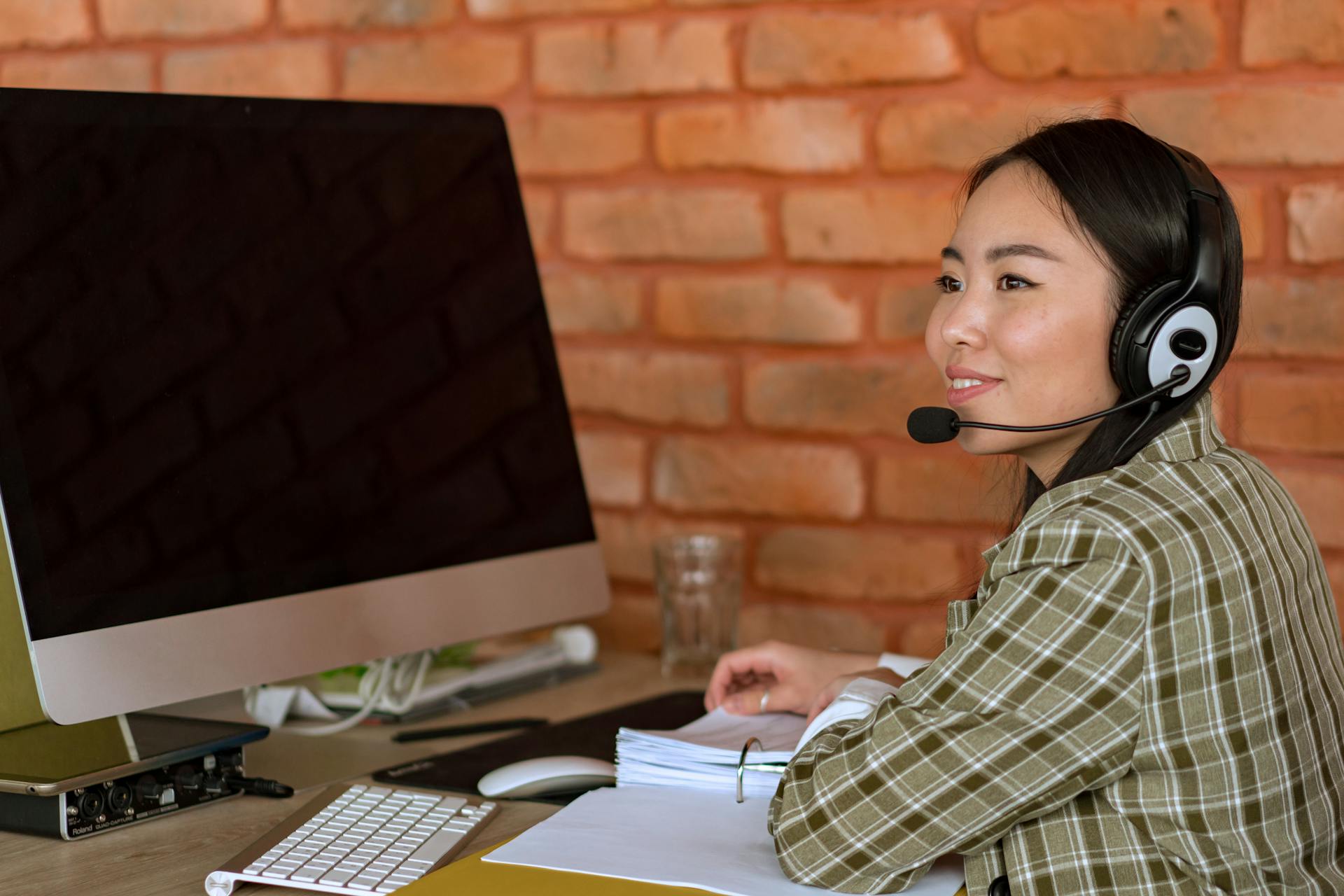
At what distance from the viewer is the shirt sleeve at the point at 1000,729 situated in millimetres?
826

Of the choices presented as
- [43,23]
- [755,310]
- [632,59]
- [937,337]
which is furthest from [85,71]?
[937,337]

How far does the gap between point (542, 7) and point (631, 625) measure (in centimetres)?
79

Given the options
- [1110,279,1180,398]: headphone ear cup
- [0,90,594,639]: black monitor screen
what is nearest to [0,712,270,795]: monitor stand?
[0,90,594,639]: black monitor screen

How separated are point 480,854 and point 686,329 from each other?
889 mm

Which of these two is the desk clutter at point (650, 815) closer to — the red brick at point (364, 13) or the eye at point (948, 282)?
the eye at point (948, 282)

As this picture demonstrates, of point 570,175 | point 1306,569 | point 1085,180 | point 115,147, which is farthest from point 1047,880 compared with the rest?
point 570,175

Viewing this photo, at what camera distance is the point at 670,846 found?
0.94 m

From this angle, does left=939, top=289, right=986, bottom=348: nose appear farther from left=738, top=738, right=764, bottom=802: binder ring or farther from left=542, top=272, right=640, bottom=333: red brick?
left=542, top=272, right=640, bottom=333: red brick

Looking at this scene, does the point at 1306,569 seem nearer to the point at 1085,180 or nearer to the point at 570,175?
the point at 1085,180

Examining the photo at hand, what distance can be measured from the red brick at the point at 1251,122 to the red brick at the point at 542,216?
72 centimetres

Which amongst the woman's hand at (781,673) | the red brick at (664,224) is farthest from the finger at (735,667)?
the red brick at (664,224)

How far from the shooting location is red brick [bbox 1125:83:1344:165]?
1.33 metres

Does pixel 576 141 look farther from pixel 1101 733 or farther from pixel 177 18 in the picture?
pixel 1101 733

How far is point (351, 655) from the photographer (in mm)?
1175
